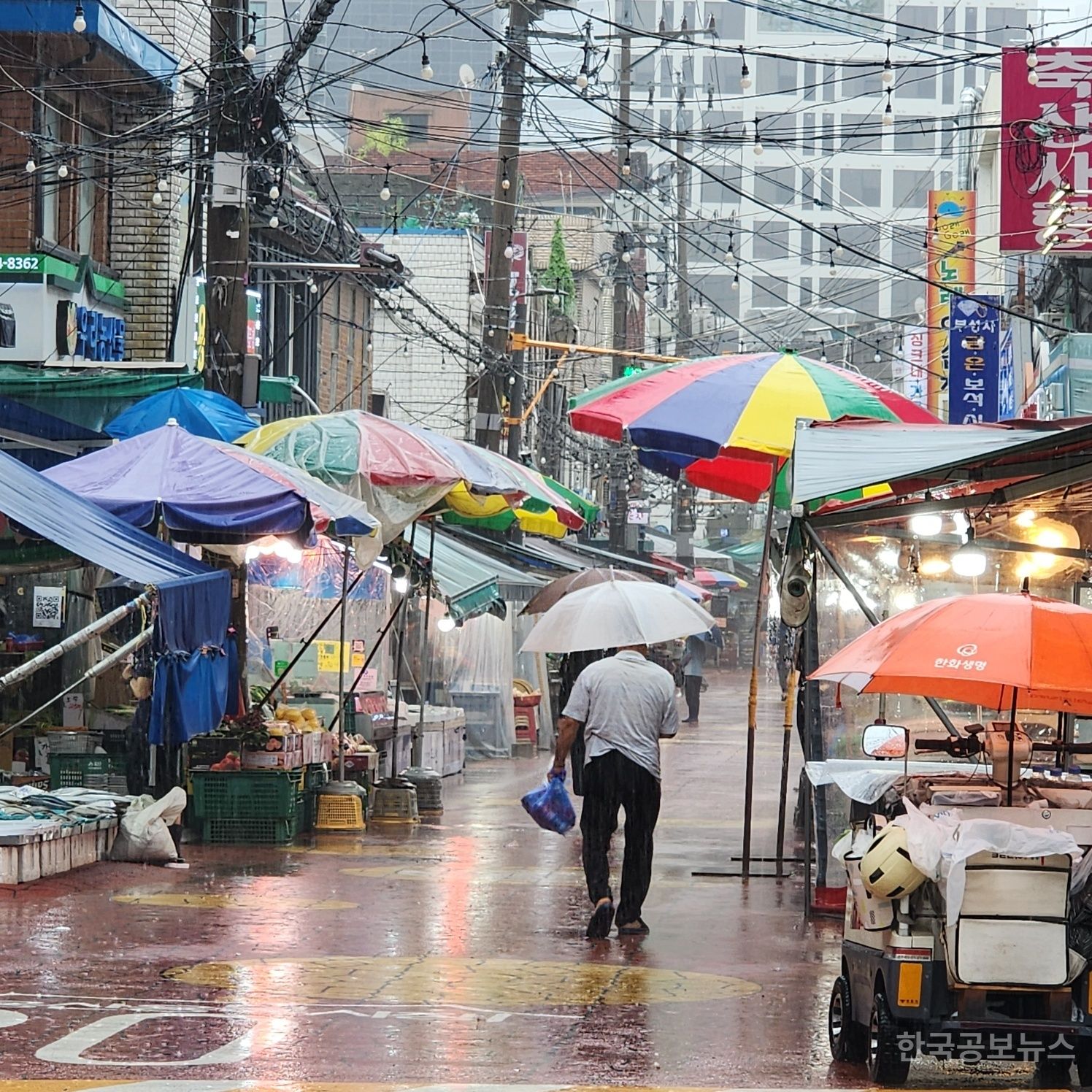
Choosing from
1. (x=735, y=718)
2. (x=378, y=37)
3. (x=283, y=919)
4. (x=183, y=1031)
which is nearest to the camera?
(x=183, y=1031)

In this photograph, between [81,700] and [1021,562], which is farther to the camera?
[81,700]

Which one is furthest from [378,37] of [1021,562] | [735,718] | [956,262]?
[1021,562]

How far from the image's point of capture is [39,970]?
10.0m

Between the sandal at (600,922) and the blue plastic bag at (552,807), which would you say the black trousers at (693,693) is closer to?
the blue plastic bag at (552,807)

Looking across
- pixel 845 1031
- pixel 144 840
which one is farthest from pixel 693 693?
pixel 845 1031

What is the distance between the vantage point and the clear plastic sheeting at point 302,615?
2175cm

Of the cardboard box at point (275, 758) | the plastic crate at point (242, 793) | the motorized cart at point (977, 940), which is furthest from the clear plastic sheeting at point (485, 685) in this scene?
the motorized cart at point (977, 940)

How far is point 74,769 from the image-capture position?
16328 mm

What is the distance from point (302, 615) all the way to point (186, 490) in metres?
7.27

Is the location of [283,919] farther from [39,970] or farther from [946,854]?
[946,854]

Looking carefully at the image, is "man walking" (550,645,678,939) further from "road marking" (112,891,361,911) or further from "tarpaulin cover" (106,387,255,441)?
"tarpaulin cover" (106,387,255,441)

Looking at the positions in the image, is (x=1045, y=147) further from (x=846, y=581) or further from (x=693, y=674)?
(x=846, y=581)

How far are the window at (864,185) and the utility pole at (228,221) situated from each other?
10842cm

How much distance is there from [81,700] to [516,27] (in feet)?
40.8
